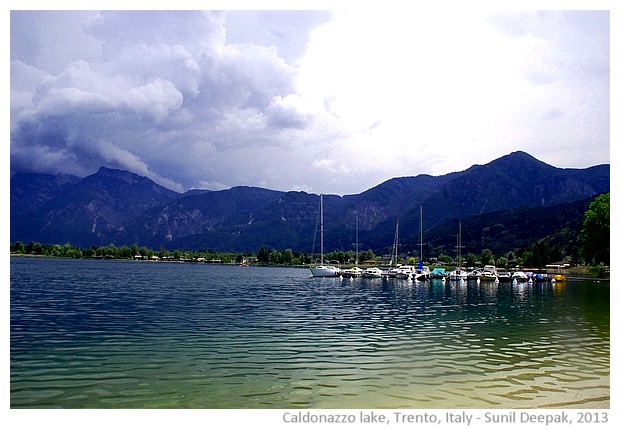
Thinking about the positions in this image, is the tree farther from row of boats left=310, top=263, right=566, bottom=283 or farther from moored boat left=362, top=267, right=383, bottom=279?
moored boat left=362, top=267, right=383, bottom=279

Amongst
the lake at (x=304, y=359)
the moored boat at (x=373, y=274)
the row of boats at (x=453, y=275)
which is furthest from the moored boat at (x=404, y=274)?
the lake at (x=304, y=359)

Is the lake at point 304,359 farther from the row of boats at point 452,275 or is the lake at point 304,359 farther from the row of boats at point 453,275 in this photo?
the row of boats at point 452,275

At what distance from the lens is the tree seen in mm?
75625

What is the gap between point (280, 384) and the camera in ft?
49.5

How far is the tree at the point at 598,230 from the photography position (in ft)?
248

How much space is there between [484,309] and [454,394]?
26542mm

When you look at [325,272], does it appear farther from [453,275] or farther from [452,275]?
[453,275]

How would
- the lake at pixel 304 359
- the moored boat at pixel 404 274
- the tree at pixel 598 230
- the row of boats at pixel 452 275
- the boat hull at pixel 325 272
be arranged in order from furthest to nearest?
the boat hull at pixel 325 272
the moored boat at pixel 404 274
the row of boats at pixel 452 275
the tree at pixel 598 230
the lake at pixel 304 359

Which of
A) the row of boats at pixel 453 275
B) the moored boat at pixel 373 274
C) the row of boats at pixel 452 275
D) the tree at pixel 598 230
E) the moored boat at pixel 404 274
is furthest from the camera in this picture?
the moored boat at pixel 373 274

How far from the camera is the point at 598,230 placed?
252ft
